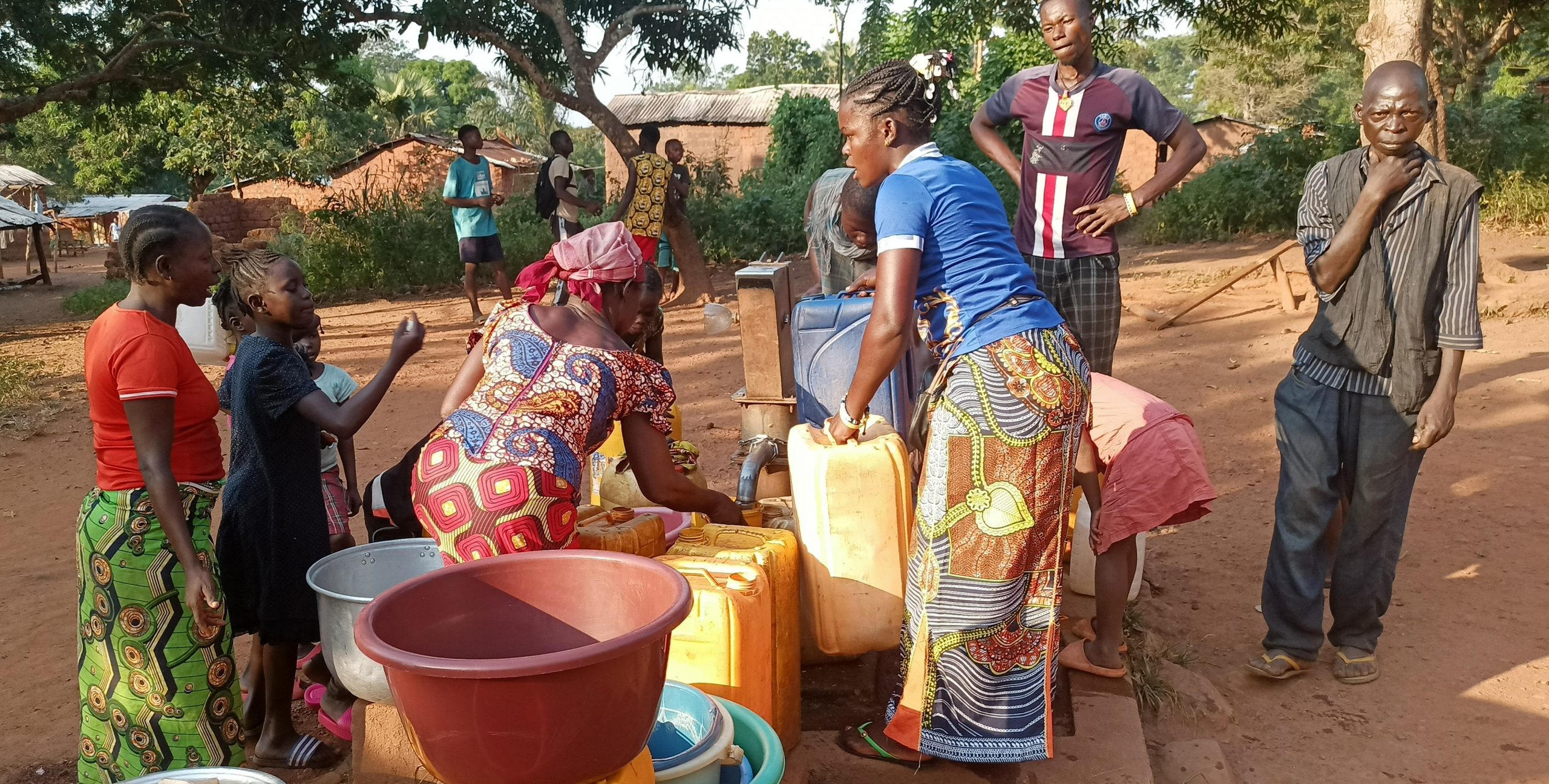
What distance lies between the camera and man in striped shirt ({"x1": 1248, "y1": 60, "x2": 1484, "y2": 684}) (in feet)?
10.9

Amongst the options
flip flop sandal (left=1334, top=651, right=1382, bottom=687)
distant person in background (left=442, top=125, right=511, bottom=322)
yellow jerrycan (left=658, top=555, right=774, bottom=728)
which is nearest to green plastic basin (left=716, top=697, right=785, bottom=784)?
yellow jerrycan (left=658, top=555, right=774, bottom=728)

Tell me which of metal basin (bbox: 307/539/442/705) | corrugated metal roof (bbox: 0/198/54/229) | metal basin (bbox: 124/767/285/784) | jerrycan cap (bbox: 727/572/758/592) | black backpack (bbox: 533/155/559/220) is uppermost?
corrugated metal roof (bbox: 0/198/54/229)

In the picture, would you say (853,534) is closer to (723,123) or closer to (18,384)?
(18,384)

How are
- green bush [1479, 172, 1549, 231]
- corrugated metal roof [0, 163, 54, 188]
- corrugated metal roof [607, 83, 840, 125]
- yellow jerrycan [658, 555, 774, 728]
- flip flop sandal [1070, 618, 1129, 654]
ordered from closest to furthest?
yellow jerrycan [658, 555, 774, 728], flip flop sandal [1070, 618, 1129, 654], green bush [1479, 172, 1549, 231], corrugated metal roof [607, 83, 840, 125], corrugated metal roof [0, 163, 54, 188]

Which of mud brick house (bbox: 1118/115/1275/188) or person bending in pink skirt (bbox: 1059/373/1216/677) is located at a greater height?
mud brick house (bbox: 1118/115/1275/188)

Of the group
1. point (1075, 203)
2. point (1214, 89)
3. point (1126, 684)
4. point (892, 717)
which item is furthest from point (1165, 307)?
point (1214, 89)

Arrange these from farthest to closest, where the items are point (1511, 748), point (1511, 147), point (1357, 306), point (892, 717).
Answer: point (1511, 147), point (1357, 306), point (1511, 748), point (892, 717)

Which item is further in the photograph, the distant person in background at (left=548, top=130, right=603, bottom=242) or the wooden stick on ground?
the distant person in background at (left=548, top=130, right=603, bottom=242)

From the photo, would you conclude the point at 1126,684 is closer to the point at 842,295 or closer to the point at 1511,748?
the point at 1511,748

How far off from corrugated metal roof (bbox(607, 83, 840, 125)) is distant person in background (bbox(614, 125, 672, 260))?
12820mm

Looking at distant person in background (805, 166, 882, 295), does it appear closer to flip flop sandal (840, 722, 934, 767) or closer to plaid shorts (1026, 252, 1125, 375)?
plaid shorts (1026, 252, 1125, 375)

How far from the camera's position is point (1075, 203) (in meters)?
3.82

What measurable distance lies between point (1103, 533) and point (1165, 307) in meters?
7.23

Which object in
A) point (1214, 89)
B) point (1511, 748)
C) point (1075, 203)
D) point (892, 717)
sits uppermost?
point (1214, 89)
